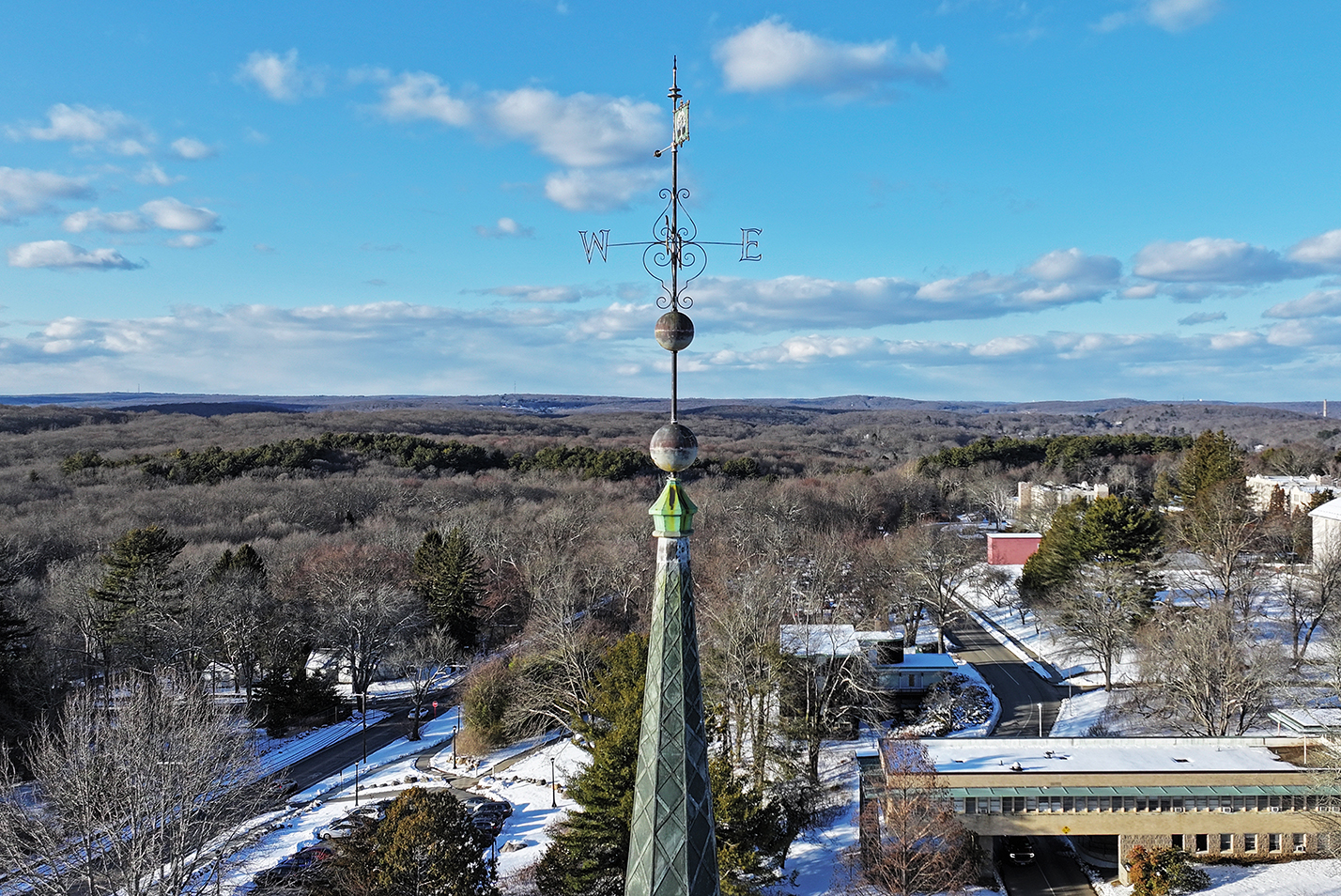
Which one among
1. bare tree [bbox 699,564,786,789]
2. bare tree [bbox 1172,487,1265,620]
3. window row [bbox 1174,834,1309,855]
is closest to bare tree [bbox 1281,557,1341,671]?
bare tree [bbox 1172,487,1265,620]

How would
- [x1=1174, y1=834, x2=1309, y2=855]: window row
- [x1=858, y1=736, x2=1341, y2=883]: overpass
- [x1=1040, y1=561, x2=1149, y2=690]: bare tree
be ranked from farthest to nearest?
[x1=1040, y1=561, x2=1149, y2=690]: bare tree, [x1=1174, y1=834, x2=1309, y2=855]: window row, [x1=858, y1=736, x2=1341, y2=883]: overpass

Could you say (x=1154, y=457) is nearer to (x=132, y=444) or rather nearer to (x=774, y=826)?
(x=774, y=826)

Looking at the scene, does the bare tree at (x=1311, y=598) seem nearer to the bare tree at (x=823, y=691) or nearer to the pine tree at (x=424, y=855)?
the bare tree at (x=823, y=691)

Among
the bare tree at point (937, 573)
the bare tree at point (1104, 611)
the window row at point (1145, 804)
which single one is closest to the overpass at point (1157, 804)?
the window row at point (1145, 804)

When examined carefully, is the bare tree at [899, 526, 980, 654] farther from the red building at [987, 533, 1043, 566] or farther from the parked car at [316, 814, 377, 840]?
the parked car at [316, 814, 377, 840]

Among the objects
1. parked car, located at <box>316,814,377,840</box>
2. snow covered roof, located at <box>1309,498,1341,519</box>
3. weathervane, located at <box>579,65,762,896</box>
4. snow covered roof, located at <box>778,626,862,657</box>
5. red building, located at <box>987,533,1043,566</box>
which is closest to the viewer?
weathervane, located at <box>579,65,762,896</box>
